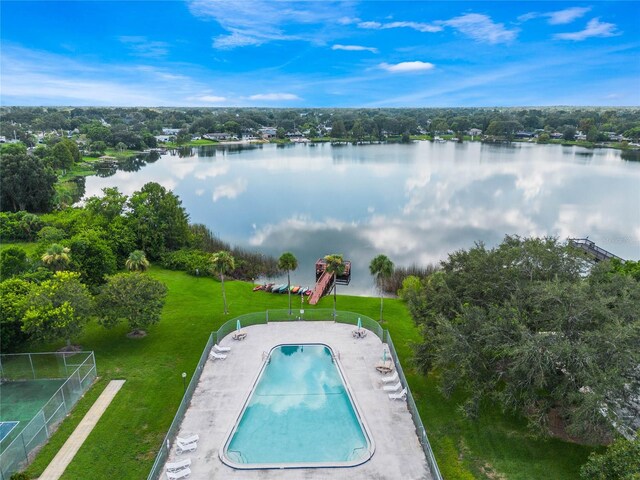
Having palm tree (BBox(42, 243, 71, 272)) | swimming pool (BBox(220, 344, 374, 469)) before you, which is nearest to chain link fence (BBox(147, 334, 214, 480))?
swimming pool (BBox(220, 344, 374, 469))

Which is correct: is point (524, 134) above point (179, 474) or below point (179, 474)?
above

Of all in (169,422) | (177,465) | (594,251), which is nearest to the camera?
(177,465)

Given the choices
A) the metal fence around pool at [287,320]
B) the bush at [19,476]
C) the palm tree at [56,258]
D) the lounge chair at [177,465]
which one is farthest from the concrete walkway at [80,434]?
the palm tree at [56,258]

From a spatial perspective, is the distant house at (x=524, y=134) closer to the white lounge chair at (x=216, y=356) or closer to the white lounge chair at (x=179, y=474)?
the white lounge chair at (x=216, y=356)

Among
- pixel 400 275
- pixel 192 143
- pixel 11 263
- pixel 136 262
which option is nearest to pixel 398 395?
pixel 400 275

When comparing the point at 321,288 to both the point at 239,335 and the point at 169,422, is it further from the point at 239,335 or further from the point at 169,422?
the point at 169,422

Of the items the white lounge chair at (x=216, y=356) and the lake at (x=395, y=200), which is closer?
the white lounge chair at (x=216, y=356)
